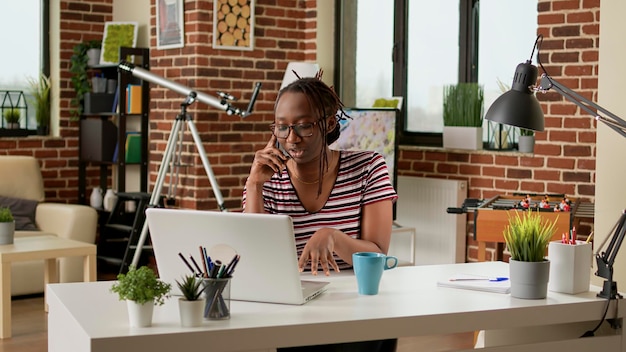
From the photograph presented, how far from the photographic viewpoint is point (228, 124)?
6215 mm

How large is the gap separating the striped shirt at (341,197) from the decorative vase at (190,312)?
88 cm

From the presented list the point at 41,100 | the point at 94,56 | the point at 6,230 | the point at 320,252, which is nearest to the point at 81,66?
the point at 94,56

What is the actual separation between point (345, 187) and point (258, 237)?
30.9 inches

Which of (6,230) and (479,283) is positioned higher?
(479,283)

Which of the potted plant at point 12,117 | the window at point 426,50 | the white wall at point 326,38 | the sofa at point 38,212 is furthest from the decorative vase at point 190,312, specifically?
the potted plant at point 12,117

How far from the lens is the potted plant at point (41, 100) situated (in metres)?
7.21

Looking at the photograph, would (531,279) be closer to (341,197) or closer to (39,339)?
→ (341,197)

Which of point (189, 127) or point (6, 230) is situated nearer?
point (6, 230)

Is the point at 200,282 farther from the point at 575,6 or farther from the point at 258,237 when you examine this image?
the point at 575,6

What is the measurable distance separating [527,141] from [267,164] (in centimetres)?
284

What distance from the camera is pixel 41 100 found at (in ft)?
23.6

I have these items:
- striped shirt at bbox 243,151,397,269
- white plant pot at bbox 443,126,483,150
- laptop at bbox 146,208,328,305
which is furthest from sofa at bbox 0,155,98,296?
laptop at bbox 146,208,328,305

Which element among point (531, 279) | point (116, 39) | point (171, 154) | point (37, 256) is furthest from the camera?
point (116, 39)

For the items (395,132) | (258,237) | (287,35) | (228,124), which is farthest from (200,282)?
(287,35)
